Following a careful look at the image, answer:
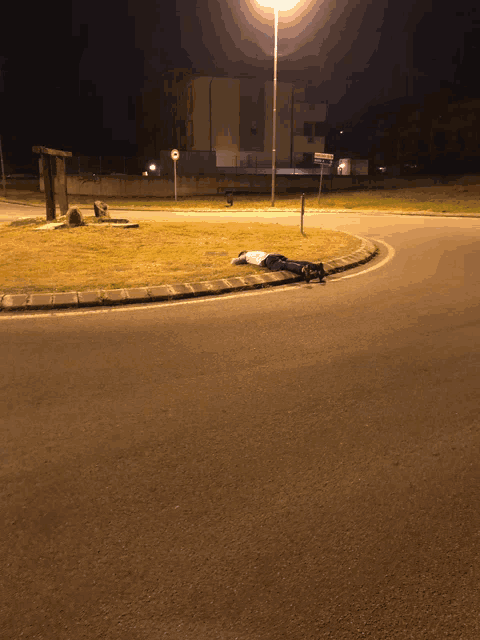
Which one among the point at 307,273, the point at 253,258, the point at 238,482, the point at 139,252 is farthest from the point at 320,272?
the point at 238,482

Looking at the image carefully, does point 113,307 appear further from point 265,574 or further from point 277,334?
point 265,574

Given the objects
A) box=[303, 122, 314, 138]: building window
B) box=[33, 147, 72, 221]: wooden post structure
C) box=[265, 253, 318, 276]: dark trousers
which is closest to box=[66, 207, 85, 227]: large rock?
box=[33, 147, 72, 221]: wooden post structure

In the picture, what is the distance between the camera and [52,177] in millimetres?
17391

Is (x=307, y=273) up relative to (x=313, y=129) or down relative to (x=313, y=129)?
down

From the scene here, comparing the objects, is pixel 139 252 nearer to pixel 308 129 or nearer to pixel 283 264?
pixel 283 264

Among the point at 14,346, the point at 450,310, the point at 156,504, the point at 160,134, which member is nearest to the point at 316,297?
the point at 450,310

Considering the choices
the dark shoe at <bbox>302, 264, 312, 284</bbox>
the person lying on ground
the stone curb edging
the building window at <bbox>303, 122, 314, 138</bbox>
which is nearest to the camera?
the stone curb edging

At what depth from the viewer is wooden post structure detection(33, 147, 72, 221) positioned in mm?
16922

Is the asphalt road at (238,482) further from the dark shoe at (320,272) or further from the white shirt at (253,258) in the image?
the white shirt at (253,258)

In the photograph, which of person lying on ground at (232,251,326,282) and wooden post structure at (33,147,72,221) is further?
wooden post structure at (33,147,72,221)

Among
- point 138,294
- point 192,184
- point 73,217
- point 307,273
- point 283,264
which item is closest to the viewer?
point 138,294

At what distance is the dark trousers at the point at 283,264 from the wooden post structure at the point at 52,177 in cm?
1004

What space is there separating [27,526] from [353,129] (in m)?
95.8

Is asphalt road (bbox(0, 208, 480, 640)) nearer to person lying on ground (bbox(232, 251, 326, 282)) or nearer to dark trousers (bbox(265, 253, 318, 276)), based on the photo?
person lying on ground (bbox(232, 251, 326, 282))
